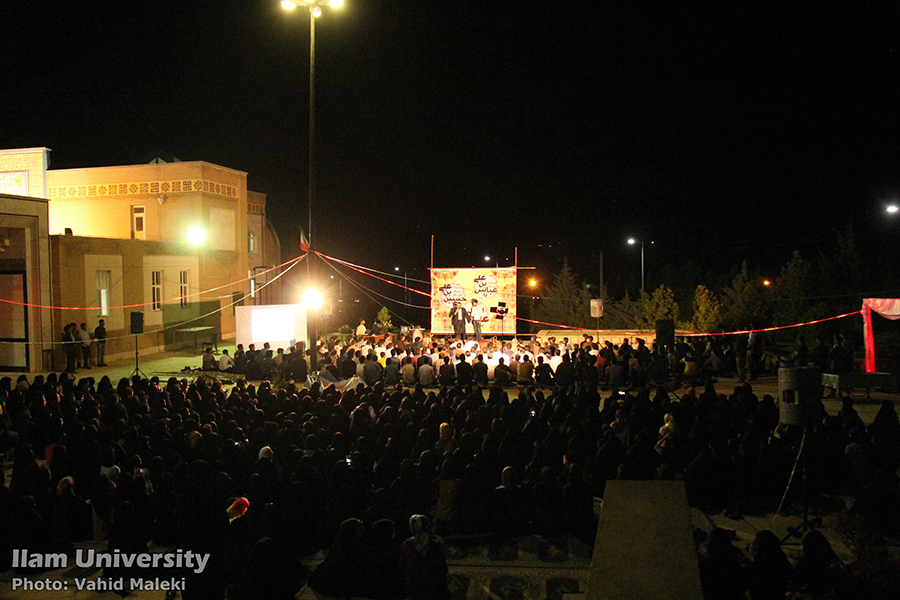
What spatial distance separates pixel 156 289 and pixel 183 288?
1.50 meters

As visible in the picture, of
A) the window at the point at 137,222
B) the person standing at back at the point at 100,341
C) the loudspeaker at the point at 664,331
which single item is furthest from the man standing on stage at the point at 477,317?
the window at the point at 137,222

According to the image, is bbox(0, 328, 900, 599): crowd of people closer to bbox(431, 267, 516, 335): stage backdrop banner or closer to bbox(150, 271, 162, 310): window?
bbox(431, 267, 516, 335): stage backdrop banner

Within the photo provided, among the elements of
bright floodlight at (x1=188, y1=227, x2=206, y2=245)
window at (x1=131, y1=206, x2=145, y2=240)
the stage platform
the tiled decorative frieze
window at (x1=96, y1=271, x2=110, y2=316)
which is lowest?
the stage platform

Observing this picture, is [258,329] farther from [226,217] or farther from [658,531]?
[658,531]

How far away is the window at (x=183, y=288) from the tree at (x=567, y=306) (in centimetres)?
1726

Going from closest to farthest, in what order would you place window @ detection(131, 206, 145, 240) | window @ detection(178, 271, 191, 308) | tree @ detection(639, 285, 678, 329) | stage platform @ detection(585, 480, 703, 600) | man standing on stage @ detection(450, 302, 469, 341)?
stage platform @ detection(585, 480, 703, 600) → man standing on stage @ detection(450, 302, 469, 341) → window @ detection(178, 271, 191, 308) → window @ detection(131, 206, 145, 240) → tree @ detection(639, 285, 678, 329)

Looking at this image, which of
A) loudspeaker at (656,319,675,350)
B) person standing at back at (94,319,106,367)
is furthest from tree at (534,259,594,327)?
person standing at back at (94,319,106,367)

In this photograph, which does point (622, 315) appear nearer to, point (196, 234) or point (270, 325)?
point (270, 325)

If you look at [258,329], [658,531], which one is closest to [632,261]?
[258,329]

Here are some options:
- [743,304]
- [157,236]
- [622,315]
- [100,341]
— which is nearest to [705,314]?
[743,304]

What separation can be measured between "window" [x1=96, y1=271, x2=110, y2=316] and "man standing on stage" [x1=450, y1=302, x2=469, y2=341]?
11703 mm

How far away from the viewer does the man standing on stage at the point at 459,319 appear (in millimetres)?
25031

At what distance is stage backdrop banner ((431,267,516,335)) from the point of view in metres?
25.3

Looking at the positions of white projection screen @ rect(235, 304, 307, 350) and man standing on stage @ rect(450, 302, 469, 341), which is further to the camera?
man standing on stage @ rect(450, 302, 469, 341)
